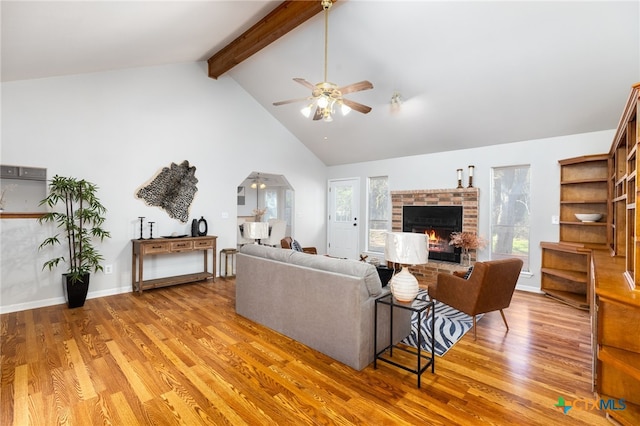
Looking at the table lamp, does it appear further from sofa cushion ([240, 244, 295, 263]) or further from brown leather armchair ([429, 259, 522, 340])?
sofa cushion ([240, 244, 295, 263])

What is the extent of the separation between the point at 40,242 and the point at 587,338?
21.0 feet

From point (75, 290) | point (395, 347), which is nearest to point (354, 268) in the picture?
point (395, 347)

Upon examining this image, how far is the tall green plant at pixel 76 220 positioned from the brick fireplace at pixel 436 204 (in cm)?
511

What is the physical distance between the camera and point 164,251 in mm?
4504

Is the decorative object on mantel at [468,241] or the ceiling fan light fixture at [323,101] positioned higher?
the ceiling fan light fixture at [323,101]

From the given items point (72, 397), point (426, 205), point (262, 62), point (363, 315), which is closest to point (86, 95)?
point (262, 62)

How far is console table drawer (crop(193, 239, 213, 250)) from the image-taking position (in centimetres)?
486

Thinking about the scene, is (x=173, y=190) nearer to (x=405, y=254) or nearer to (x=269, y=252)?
(x=269, y=252)

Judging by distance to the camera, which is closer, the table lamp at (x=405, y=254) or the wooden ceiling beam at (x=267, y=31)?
the table lamp at (x=405, y=254)

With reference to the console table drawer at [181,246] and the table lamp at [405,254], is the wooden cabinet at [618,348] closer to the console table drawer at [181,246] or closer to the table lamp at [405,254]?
the table lamp at [405,254]

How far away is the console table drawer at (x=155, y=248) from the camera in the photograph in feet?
14.2

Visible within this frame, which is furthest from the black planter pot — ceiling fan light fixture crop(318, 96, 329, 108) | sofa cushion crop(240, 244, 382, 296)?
ceiling fan light fixture crop(318, 96, 329, 108)

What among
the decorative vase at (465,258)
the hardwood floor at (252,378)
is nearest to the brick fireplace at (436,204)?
the decorative vase at (465,258)

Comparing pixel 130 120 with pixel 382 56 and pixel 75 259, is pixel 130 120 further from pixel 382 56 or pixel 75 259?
pixel 382 56
